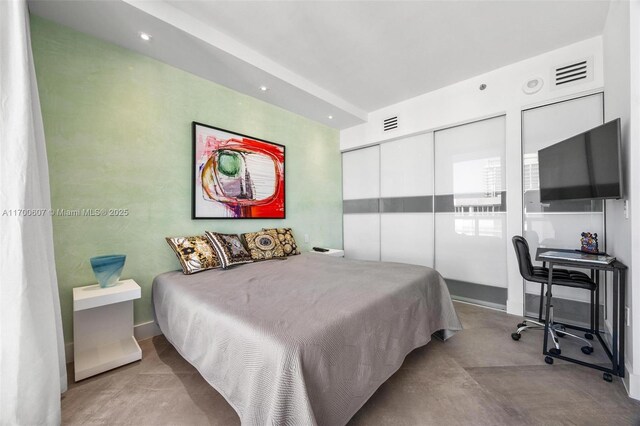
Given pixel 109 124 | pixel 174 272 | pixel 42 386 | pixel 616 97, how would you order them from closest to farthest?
pixel 42 386
pixel 616 97
pixel 109 124
pixel 174 272

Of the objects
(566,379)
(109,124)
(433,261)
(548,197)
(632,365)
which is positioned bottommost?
(566,379)

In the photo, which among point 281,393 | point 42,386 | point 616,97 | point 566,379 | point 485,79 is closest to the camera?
point 281,393

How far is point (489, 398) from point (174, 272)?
8.63ft

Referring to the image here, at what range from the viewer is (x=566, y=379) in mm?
1737

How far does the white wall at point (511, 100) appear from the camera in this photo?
8.19 ft

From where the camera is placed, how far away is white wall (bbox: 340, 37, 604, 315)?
2.50 metres

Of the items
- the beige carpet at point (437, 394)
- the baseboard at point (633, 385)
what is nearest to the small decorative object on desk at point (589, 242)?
the beige carpet at point (437, 394)

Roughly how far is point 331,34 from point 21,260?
2748mm

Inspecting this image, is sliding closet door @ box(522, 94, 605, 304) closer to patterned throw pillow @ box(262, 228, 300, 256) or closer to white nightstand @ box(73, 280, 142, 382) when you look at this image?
patterned throw pillow @ box(262, 228, 300, 256)

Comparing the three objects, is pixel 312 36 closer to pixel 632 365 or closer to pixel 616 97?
pixel 616 97

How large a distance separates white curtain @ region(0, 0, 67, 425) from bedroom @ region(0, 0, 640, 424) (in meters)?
0.01

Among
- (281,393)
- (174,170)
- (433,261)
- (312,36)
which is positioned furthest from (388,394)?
(312,36)

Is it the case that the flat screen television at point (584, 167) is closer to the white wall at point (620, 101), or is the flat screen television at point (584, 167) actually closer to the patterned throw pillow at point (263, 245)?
the white wall at point (620, 101)

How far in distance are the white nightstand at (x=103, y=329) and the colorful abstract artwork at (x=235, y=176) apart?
3.34 feet
